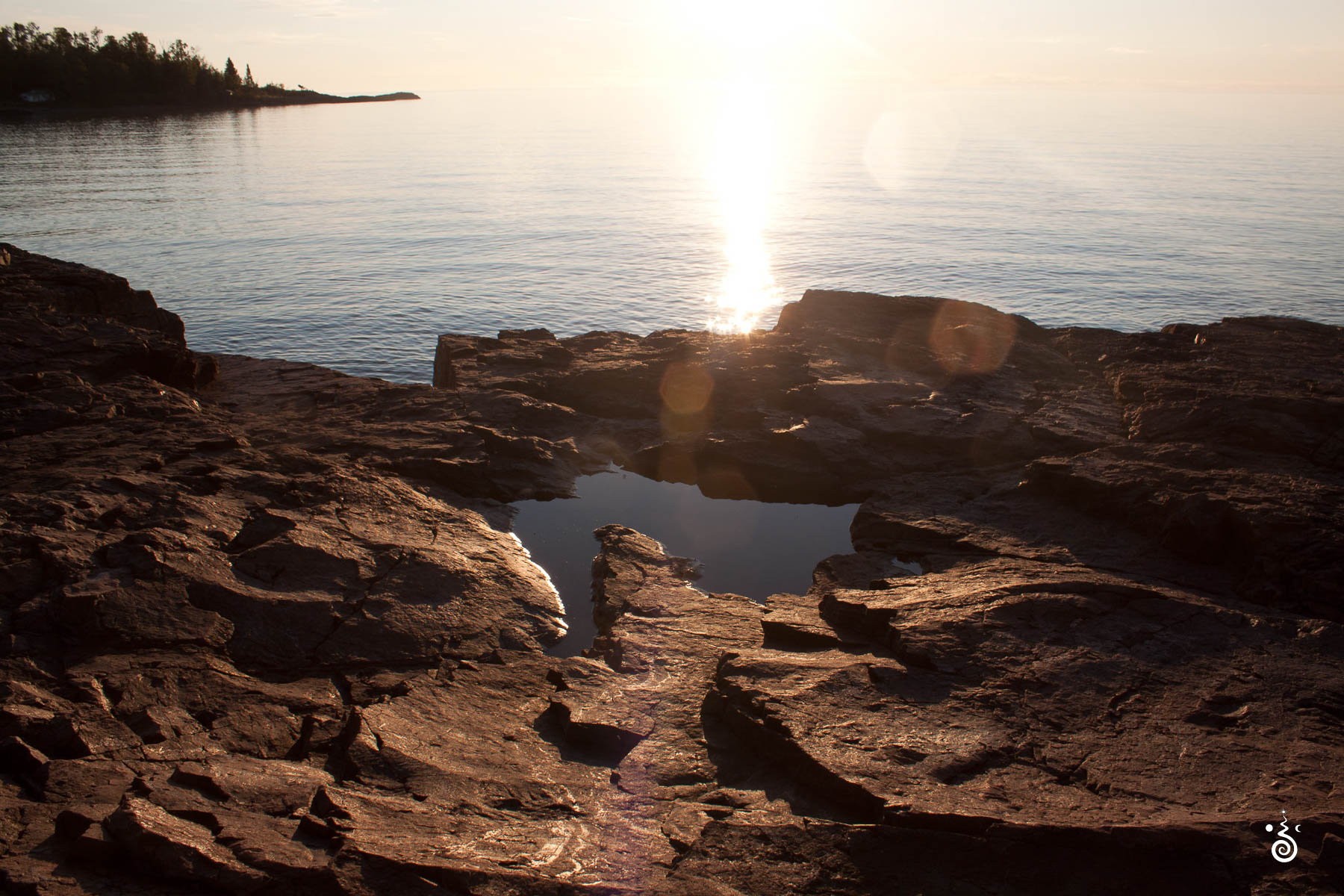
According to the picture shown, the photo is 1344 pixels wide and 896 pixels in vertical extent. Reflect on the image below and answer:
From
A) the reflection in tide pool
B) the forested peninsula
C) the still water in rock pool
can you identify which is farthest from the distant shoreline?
the still water in rock pool

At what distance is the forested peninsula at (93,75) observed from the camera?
4813 inches

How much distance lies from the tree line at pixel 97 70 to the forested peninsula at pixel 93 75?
0.11 meters

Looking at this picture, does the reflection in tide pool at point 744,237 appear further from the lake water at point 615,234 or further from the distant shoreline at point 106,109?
the distant shoreline at point 106,109

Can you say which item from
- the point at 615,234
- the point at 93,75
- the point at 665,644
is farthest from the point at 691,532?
the point at 93,75

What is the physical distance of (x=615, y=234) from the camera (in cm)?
5038

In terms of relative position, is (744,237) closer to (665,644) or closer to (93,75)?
(665,644)

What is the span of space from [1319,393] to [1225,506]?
5.40 m

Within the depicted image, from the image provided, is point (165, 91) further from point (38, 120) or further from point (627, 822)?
point (627, 822)

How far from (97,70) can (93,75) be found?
939mm

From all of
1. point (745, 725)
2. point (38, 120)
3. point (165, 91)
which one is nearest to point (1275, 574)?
point (745, 725)

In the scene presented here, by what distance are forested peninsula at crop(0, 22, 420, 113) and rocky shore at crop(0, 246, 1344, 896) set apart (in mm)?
141920

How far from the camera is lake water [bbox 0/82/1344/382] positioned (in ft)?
107

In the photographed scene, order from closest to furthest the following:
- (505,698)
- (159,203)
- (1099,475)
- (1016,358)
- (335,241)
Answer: (505,698)
(1099,475)
(1016,358)
(335,241)
(159,203)

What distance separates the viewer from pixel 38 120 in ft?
357
